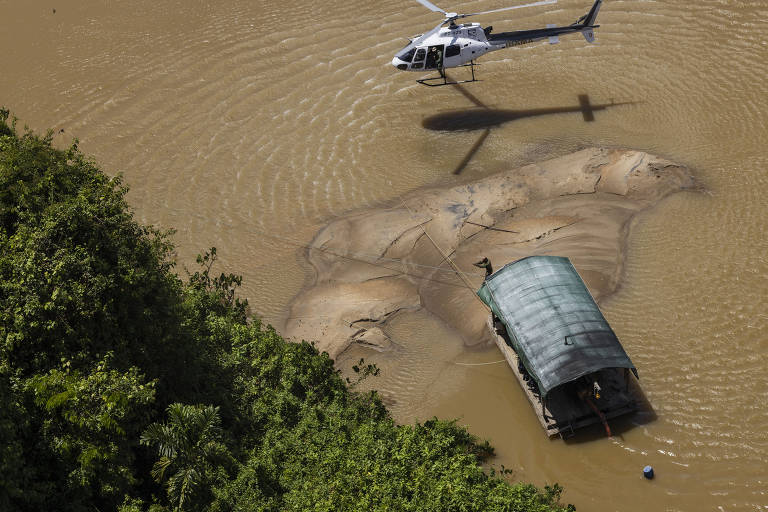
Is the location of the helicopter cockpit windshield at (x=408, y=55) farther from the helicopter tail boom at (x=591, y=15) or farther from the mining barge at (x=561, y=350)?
the mining barge at (x=561, y=350)

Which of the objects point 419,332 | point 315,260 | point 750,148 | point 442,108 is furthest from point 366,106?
point 750,148

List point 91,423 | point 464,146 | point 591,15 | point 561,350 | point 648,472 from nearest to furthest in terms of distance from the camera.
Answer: point 91,423 < point 648,472 < point 561,350 < point 464,146 < point 591,15

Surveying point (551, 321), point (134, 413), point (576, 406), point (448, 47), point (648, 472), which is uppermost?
point (448, 47)

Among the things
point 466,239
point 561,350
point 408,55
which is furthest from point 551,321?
point 408,55

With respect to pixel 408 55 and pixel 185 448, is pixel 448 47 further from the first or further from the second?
pixel 185 448

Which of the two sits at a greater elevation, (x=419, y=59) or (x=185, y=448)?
(x=419, y=59)

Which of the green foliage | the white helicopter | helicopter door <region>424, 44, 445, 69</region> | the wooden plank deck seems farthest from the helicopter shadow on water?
the green foliage

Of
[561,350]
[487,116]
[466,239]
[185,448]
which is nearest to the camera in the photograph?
[185,448]

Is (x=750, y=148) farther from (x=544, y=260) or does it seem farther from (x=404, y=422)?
(x=404, y=422)
